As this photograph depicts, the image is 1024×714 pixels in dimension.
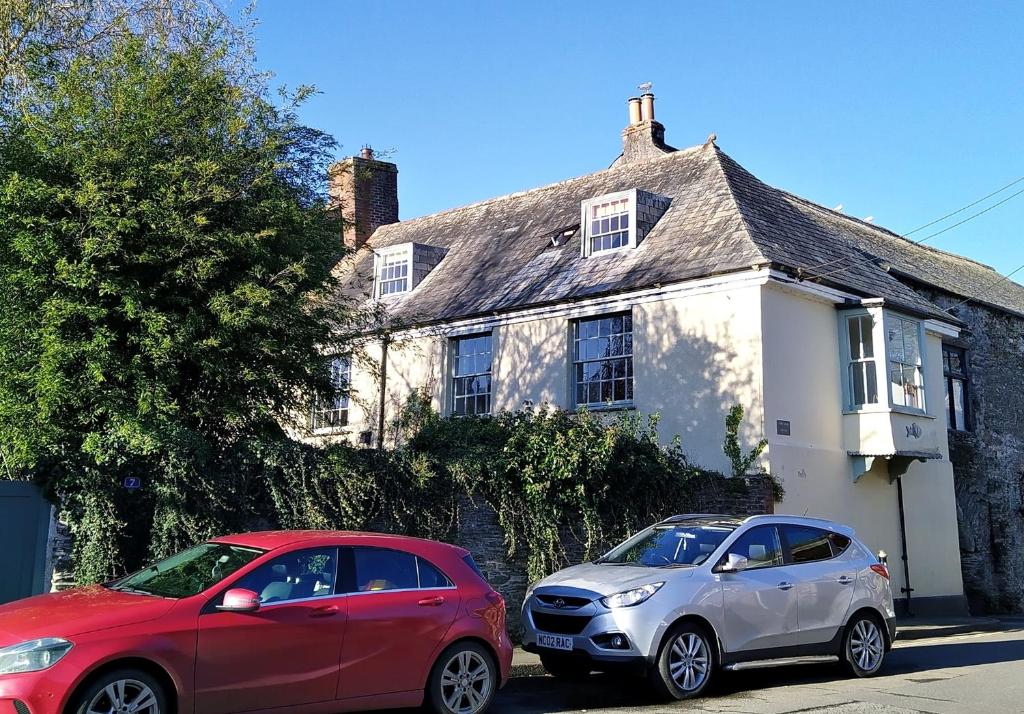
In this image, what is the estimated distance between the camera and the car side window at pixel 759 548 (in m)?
9.98

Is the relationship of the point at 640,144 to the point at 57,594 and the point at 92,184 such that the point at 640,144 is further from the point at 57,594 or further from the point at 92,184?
the point at 57,594

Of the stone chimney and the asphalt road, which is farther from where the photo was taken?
the stone chimney

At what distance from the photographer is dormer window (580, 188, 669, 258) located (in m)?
19.2

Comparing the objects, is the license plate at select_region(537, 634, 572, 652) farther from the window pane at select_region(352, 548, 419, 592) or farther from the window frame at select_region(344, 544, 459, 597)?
the window pane at select_region(352, 548, 419, 592)

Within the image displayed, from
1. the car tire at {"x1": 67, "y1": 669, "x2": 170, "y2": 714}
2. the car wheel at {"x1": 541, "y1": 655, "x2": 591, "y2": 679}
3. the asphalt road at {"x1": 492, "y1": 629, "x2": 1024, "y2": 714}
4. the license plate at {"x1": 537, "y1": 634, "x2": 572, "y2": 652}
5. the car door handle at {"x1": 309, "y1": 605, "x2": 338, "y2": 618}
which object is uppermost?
the car door handle at {"x1": 309, "y1": 605, "x2": 338, "y2": 618}

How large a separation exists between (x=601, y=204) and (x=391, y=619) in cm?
1381

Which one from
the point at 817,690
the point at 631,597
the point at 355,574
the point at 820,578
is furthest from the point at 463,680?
the point at 820,578

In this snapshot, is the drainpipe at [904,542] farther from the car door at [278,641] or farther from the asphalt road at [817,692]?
the car door at [278,641]

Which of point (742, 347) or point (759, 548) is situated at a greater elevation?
point (742, 347)

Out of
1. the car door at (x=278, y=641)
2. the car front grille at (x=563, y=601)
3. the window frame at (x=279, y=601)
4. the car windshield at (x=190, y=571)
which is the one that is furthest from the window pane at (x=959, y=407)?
the car windshield at (x=190, y=571)

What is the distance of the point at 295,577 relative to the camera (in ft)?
23.9

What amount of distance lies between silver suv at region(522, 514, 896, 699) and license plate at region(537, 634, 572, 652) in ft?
0.04

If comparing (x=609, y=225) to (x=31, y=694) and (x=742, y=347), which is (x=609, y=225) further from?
(x=31, y=694)

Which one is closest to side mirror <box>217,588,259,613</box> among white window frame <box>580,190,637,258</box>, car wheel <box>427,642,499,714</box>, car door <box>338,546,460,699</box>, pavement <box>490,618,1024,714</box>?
car door <box>338,546,460,699</box>
